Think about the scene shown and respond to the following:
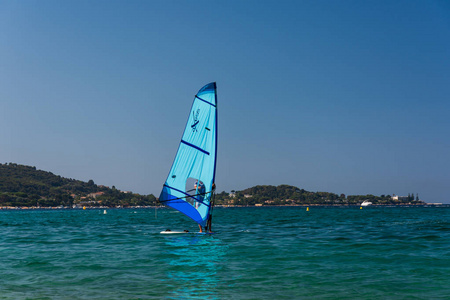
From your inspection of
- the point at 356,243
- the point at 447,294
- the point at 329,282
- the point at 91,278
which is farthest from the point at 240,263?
the point at 356,243

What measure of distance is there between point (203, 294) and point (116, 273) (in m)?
5.97

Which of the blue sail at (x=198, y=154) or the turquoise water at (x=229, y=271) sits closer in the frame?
the turquoise water at (x=229, y=271)

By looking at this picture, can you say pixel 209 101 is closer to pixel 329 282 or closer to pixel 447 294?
pixel 329 282

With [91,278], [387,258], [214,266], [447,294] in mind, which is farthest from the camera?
[387,258]

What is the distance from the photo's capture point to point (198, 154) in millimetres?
31469

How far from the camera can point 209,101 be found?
31.6 m

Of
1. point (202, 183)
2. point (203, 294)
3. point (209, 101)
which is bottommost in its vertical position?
point (203, 294)

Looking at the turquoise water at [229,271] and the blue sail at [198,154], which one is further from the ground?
the blue sail at [198,154]

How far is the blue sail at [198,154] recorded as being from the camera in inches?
1236

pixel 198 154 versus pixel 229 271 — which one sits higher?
pixel 198 154

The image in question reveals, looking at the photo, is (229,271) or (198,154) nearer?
(229,271)

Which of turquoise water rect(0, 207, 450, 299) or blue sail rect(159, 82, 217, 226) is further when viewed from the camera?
blue sail rect(159, 82, 217, 226)

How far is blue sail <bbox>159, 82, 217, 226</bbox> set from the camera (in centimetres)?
3141

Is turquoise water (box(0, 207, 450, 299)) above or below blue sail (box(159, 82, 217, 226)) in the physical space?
below
